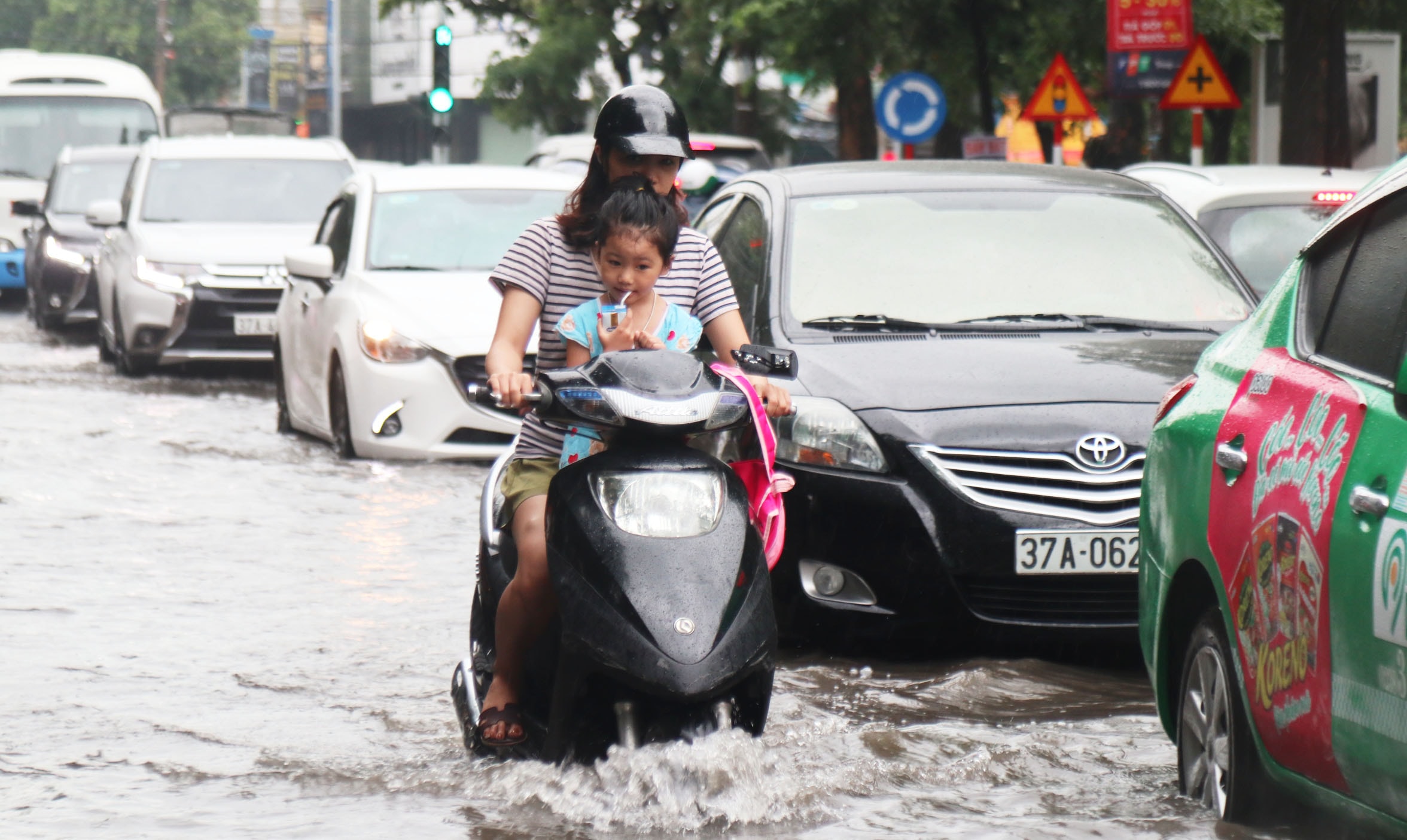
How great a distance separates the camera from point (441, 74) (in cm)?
2605

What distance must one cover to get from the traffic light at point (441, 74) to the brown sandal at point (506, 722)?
20.9 meters

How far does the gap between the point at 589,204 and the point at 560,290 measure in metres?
0.20

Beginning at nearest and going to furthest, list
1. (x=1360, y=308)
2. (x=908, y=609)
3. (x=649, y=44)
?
1. (x=1360, y=308)
2. (x=908, y=609)
3. (x=649, y=44)

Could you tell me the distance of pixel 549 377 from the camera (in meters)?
4.57

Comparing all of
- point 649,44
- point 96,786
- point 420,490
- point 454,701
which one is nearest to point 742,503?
point 454,701

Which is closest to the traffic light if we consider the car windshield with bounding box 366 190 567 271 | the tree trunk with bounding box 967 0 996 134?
the tree trunk with bounding box 967 0 996 134

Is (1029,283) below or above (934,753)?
above

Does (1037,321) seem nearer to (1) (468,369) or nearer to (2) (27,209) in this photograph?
(1) (468,369)

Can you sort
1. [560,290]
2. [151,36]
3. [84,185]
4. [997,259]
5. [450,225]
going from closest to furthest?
[560,290]
[997,259]
[450,225]
[84,185]
[151,36]

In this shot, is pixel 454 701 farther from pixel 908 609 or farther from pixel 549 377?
pixel 908 609

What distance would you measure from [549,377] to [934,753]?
161 centimetres

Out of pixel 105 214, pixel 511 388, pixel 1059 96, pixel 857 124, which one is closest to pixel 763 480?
pixel 511 388

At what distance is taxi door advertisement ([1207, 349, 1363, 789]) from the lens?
13.1ft

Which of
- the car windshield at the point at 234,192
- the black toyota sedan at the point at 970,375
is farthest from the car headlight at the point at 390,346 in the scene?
the car windshield at the point at 234,192
